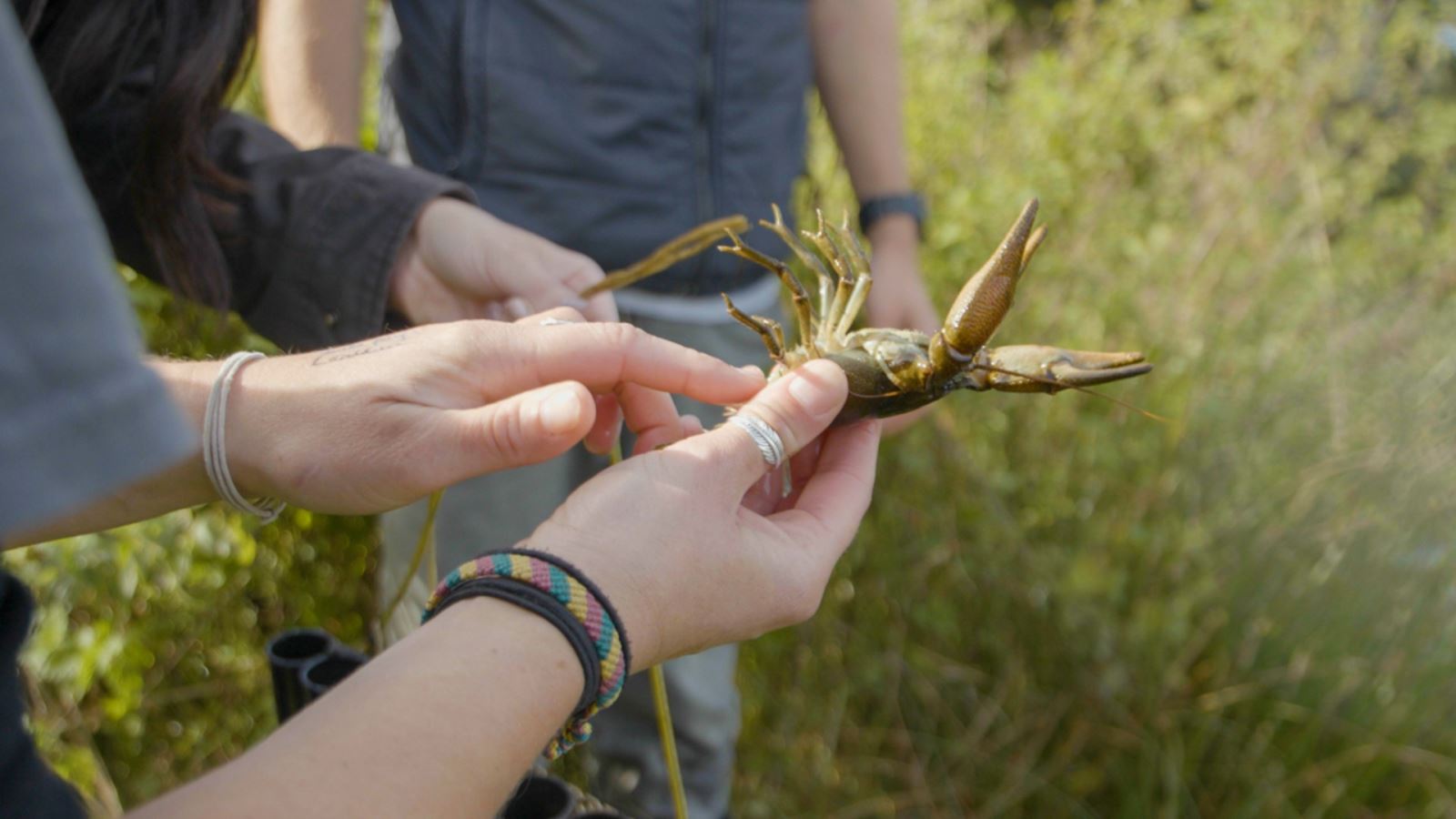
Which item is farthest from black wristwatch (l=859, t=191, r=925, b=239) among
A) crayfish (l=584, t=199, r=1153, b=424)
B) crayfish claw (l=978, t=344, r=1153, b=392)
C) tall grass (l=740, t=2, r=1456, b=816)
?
crayfish claw (l=978, t=344, r=1153, b=392)

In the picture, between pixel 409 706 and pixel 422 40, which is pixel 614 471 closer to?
pixel 409 706

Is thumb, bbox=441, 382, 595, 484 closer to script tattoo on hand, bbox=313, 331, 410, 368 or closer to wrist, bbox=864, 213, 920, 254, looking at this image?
script tattoo on hand, bbox=313, 331, 410, 368

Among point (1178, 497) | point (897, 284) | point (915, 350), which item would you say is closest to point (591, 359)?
point (915, 350)

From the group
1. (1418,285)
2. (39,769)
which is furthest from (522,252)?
(1418,285)

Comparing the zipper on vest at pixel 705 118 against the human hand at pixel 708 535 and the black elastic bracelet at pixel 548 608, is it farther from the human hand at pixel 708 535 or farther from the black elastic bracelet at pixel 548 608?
the black elastic bracelet at pixel 548 608

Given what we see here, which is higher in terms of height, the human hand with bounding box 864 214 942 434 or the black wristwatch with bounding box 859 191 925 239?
the black wristwatch with bounding box 859 191 925 239

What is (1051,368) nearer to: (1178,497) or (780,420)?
(780,420)
